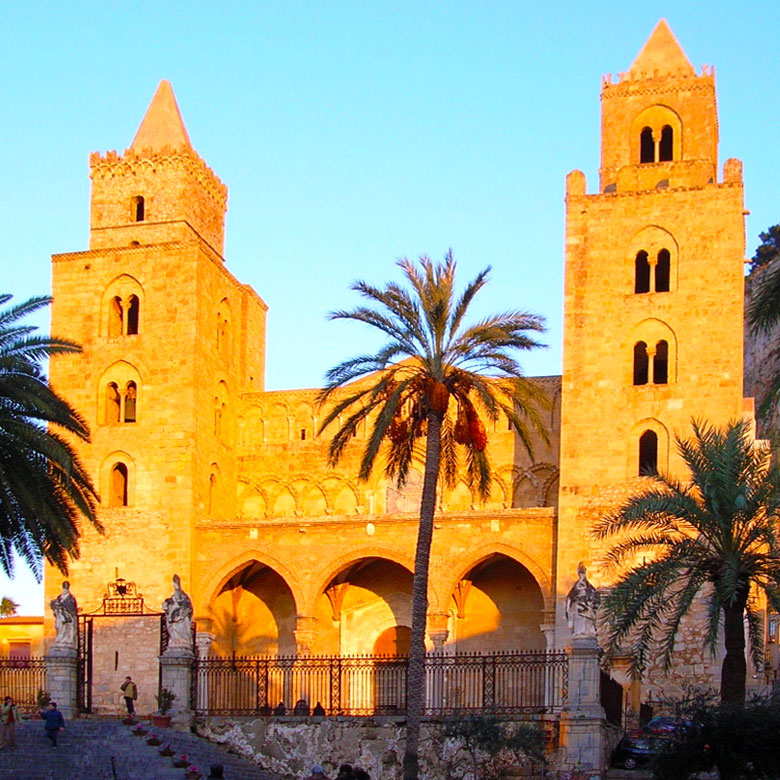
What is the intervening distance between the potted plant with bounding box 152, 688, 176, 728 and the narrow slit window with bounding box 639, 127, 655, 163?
18440 mm

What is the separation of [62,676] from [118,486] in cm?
989

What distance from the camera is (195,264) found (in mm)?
39906

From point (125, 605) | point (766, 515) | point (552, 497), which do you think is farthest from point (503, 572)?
point (766, 515)

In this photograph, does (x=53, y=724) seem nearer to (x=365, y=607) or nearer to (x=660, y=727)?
(x=660, y=727)

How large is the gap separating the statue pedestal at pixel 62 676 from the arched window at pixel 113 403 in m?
10.7

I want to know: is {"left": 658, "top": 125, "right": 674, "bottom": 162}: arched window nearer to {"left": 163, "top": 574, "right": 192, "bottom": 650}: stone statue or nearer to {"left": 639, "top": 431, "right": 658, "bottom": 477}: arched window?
{"left": 639, "top": 431, "right": 658, "bottom": 477}: arched window

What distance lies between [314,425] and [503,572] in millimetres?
6744

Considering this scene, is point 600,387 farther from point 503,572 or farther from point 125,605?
point 125,605

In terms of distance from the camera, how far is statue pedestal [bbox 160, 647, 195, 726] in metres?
29.9

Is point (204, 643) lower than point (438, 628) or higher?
lower

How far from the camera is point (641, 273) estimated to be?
38.2 meters

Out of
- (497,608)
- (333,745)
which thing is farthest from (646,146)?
(333,745)

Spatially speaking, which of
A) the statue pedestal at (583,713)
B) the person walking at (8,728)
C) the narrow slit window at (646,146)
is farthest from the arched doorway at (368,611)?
the person walking at (8,728)

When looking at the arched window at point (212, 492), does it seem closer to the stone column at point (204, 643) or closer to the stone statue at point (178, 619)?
the stone column at point (204, 643)
